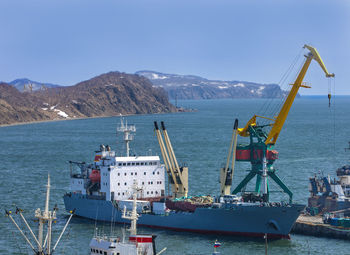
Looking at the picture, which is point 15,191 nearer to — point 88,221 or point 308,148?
point 88,221

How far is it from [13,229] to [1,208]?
833cm

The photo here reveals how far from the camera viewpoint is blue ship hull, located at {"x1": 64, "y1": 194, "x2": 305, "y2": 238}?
46562 millimetres

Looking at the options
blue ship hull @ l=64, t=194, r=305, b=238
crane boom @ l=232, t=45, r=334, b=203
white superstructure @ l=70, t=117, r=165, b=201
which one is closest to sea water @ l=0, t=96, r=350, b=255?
blue ship hull @ l=64, t=194, r=305, b=238

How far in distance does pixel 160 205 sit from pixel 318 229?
11.0 meters

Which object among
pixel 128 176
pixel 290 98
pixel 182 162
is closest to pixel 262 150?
pixel 290 98

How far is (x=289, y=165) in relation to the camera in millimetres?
81000

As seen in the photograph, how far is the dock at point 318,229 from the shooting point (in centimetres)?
4625

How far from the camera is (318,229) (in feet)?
155

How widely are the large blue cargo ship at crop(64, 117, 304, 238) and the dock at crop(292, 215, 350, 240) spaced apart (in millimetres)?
1923

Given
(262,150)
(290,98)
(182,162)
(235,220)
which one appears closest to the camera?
(235,220)

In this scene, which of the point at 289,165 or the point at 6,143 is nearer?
the point at 289,165

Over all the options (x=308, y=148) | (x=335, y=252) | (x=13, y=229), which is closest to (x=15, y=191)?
(x=13, y=229)

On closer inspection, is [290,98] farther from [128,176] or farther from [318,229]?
[128,176]

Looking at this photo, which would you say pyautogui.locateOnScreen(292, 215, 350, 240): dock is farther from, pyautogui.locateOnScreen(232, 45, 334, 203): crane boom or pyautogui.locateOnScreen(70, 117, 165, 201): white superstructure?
pyautogui.locateOnScreen(70, 117, 165, 201): white superstructure
